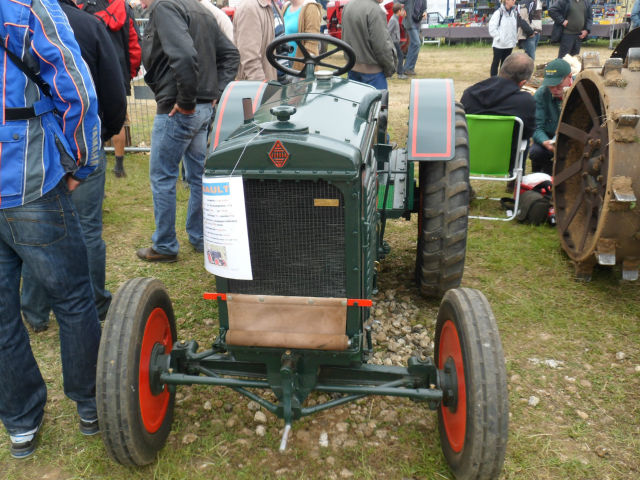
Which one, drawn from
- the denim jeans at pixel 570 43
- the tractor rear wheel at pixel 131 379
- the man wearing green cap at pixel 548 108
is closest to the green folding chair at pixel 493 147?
the man wearing green cap at pixel 548 108

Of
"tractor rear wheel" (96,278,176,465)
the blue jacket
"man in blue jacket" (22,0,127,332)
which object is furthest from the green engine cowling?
"man in blue jacket" (22,0,127,332)

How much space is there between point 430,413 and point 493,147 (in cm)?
305

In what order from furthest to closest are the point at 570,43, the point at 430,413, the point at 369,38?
the point at 570,43
the point at 369,38
the point at 430,413

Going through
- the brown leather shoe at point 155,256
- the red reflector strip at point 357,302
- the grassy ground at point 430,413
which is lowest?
the grassy ground at point 430,413

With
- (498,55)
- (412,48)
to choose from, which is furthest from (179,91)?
(412,48)

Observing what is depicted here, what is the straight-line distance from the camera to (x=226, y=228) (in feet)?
7.09

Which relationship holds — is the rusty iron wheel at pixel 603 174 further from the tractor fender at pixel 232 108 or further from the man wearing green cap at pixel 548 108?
the tractor fender at pixel 232 108

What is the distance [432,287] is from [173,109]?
210 centimetres

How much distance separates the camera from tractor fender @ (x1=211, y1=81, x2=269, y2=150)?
10.7ft

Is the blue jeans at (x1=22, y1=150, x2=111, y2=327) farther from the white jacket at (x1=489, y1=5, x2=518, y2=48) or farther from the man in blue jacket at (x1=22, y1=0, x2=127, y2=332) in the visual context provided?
the white jacket at (x1=489, y1=5, x2=518, y2=48)

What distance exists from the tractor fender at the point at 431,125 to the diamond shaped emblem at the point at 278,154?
135 centimetres

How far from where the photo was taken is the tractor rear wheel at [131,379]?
6.98 ft

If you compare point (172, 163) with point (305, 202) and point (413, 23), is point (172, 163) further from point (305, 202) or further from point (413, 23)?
point (413, 23)

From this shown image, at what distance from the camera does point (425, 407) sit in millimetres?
2758
